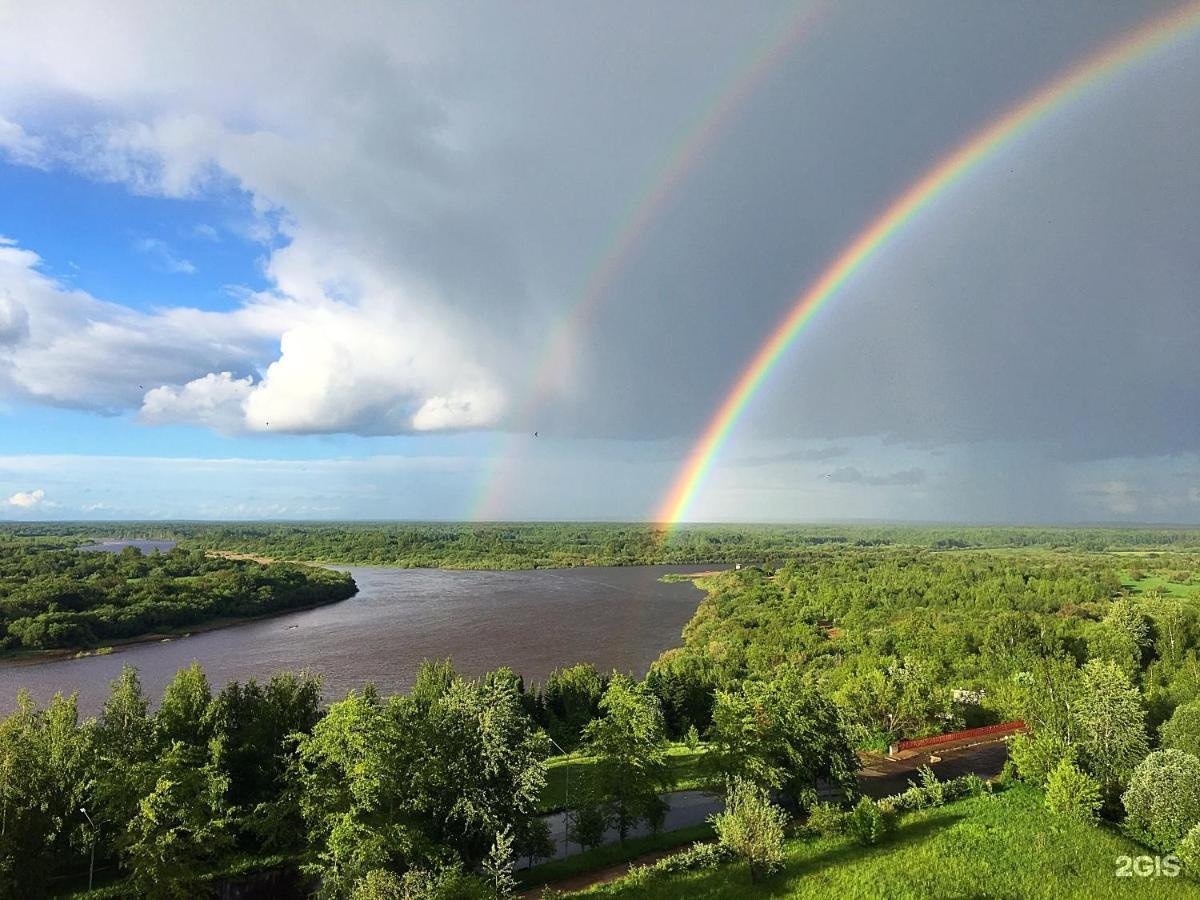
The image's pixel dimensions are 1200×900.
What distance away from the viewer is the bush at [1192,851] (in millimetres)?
14523

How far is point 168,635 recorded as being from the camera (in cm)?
5319

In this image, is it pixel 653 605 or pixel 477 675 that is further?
pixel 653 605

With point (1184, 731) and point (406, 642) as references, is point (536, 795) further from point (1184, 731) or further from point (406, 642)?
point (406, 642)

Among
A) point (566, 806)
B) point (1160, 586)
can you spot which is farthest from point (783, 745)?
point (1160, 586)

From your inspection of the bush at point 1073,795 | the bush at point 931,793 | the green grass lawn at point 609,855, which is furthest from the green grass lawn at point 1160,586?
the green grass lawn at point 609,855

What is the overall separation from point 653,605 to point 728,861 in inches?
2077

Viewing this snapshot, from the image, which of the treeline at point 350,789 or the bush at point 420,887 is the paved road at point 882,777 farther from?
the bush at point 420,887

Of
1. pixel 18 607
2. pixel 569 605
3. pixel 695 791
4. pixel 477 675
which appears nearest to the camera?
pixel 695 791

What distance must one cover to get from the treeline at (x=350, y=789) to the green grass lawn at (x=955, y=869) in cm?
199

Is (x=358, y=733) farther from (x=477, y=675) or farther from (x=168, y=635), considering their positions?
(x=168, y=635)

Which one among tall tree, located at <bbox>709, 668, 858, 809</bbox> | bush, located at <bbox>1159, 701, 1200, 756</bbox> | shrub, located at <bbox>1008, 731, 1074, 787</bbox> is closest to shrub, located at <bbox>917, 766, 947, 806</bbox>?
tall tree, located at <bbox>709, 668, 858, 809</bbox>

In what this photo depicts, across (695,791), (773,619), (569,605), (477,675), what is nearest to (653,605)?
(569,605)

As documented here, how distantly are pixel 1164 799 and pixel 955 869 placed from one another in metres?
6.10

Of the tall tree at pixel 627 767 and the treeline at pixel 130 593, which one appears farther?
the treeline at pixel 130 593
